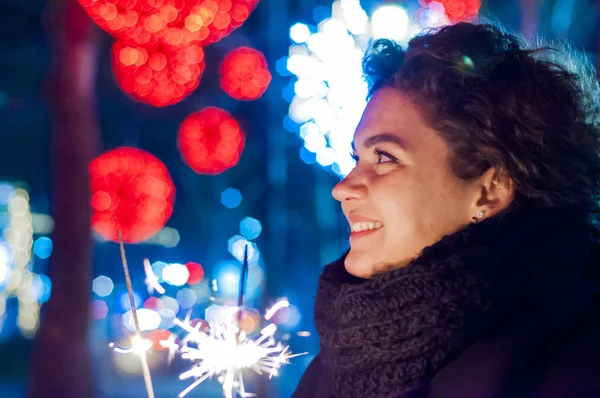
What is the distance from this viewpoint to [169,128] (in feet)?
42.5

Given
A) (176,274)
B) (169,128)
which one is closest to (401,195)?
(169,128)

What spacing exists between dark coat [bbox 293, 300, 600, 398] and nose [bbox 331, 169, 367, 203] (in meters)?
0.48

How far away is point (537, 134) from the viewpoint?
153 cm

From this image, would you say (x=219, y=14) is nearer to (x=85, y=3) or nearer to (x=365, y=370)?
(x=85, y=3)

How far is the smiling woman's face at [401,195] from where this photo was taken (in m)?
1.56

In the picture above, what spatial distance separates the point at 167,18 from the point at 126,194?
6.76 ft

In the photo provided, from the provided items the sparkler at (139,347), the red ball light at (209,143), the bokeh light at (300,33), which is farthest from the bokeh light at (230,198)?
the sparkler at (139,347)

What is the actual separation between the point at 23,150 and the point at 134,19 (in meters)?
8.09

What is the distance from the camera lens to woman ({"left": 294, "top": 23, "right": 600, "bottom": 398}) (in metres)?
1.36

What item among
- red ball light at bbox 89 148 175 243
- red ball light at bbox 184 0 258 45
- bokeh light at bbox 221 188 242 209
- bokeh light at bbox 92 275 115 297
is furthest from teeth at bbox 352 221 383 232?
bokeh light at bbox 92 275 115 297

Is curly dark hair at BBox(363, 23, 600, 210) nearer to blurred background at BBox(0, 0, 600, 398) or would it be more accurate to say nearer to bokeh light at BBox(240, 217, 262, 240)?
blurred background at BBox(0, 0, 600, 398)

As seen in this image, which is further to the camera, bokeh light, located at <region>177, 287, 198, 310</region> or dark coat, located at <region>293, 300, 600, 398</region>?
bokeh light, located at <region>177, 287, 198, 310</region>

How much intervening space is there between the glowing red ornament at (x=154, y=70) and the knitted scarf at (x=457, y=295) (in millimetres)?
4018

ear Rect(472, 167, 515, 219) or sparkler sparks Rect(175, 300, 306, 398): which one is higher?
ear Rect(472, 167, 515, 219)
